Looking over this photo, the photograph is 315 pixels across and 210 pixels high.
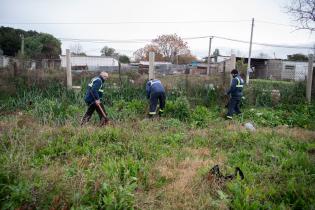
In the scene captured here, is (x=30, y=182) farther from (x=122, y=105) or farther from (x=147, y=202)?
(x=122, y=105)

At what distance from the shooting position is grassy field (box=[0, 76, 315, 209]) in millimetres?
3135

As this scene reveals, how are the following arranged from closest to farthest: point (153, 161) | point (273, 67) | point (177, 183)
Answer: point (177, 183)
point (153, 161)
point (273, 67)

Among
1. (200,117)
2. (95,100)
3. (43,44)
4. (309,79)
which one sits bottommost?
(200,117)

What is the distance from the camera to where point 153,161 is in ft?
15.2

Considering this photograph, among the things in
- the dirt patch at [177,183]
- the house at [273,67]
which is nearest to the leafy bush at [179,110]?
the dirt patch at [177,183]

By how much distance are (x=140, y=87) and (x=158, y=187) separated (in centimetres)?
622

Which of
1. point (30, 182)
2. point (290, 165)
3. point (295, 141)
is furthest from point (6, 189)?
point (295, 141)

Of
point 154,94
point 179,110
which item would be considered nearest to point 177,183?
point 154,94

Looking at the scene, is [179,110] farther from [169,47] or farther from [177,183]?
[169,47]

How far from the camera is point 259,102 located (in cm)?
1012

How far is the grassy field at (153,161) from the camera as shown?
313 centimetres

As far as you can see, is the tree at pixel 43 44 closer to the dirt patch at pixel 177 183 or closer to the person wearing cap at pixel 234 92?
the person wearing cap at pixel 234 92

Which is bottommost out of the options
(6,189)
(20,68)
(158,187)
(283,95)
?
(158,187)

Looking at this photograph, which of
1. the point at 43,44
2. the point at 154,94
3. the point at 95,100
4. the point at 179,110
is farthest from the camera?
the point at 43,44
